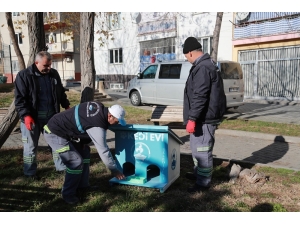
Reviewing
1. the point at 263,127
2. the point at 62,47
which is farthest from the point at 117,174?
the point at 62,47

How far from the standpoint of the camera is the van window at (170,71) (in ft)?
33.0

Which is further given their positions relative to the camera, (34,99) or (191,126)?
(34,99)

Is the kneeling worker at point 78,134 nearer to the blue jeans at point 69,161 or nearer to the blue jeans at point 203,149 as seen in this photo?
the blue jeans at point 69,161

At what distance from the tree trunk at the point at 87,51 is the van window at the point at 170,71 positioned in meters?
5.53

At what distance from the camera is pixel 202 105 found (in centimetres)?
338

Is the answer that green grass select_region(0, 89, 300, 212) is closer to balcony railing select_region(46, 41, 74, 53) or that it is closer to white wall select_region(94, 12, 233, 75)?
white wall select_region(94, 12, 233, 75)

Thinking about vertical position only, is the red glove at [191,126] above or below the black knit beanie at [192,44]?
below

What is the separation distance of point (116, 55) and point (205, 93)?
1912 centimetres

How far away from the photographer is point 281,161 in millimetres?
5070

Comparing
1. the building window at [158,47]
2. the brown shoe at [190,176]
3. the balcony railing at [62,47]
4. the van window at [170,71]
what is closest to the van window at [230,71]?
the van window at [170,71]

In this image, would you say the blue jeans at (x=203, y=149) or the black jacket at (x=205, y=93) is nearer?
the black jacket at (x=205, y=93)

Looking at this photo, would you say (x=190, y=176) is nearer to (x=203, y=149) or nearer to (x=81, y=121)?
(x=203, y=149)

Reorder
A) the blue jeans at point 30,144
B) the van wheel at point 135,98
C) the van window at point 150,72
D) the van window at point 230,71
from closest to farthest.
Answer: the blue jeans at point 30,144
the van window at point 230,71
the van window at point 150,72
the van wheel at point 135,98

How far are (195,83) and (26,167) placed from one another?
2.63 meters
